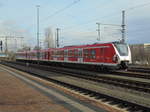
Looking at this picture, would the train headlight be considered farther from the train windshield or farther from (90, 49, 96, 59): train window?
(90, 49, 96, 59): train window

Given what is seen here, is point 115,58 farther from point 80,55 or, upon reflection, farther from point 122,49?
point 80,55

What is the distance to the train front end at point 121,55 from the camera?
22.8 m

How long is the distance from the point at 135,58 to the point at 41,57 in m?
19.4

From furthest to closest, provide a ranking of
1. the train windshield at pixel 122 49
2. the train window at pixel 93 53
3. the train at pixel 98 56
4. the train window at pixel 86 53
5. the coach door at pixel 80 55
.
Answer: the coach door at pixel 80 55
the train window at pixel 86 53
the train window at pixel 93 53
the train windshield at pixel 122 49
the train at pixel 98 56

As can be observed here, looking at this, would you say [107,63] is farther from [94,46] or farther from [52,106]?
[52,106]

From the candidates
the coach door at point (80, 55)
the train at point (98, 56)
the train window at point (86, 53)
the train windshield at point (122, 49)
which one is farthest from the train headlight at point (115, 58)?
the coach door at point (80, 55)

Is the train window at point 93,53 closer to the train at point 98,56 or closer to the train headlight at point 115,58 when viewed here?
the train at point 98,56

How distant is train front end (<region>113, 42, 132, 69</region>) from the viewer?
22.8 meters

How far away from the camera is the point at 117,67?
23.0 m

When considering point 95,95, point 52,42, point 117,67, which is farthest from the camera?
point 52,42

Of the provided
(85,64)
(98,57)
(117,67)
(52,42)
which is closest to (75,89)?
(117,67)

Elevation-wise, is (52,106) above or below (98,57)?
below

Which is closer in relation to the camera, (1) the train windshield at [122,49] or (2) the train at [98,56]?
(2) the train at [98,56]

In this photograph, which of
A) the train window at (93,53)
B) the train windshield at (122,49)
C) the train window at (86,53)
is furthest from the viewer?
the train window at (86,53)
